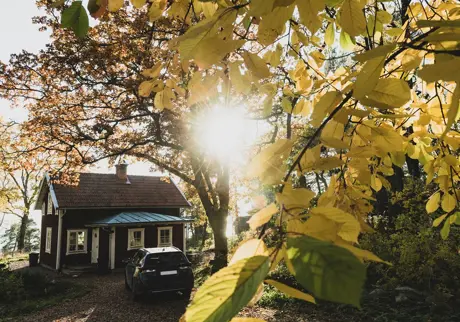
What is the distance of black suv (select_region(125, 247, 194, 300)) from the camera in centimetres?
970

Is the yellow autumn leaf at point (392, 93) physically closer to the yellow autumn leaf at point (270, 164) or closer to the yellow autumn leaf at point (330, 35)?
the yellow autumn leaf at point (270, 164)

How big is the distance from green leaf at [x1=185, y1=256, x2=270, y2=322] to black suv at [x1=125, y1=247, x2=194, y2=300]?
10.2 metres

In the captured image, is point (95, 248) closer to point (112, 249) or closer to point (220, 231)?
point (112, 249)

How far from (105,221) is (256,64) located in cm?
1891

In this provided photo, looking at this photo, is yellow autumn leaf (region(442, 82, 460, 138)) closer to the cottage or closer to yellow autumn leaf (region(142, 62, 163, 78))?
yellow autumn leaf (region(142, 62, 163, 78))

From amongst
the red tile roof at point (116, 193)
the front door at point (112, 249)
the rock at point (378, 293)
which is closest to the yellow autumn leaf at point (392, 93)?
the rock at point (378, 293)

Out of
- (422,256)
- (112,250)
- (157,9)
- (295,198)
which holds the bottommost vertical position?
(112,250)

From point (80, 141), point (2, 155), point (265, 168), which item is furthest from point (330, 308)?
point (2, 155)

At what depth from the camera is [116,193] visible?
69.0 ft

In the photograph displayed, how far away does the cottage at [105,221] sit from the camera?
60.1 ft

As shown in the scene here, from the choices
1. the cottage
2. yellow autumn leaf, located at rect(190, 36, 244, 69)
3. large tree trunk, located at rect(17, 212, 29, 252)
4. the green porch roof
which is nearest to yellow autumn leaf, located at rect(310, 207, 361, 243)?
yellow autumn leaf, located at rect(190, 36, 244, 69)

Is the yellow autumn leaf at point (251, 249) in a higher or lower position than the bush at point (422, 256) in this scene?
higher

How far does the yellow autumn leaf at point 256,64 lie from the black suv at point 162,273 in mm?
9898

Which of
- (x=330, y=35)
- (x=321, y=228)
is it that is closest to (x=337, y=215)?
(x=321, y=228)
